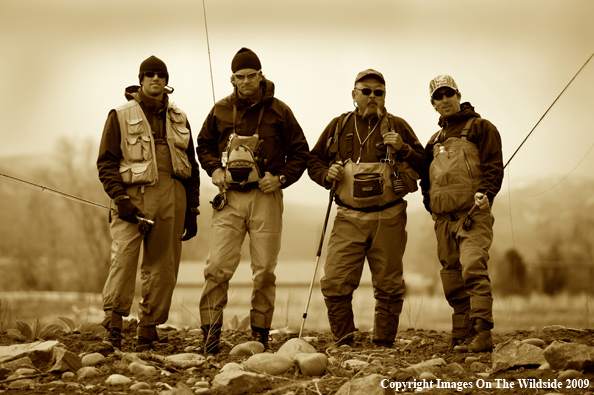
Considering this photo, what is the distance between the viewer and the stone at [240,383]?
4520 millimetres

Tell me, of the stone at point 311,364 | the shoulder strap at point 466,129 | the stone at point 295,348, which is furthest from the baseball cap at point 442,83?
the stone at point 311,364

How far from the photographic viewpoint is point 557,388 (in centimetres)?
439

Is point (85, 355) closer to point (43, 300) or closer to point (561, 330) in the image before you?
point (561, 330)

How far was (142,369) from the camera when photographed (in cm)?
504

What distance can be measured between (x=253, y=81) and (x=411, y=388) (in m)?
2.97

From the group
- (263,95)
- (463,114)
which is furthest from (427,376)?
(263,95)

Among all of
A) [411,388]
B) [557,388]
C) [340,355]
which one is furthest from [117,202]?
[557,388]

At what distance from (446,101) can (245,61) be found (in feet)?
5.96

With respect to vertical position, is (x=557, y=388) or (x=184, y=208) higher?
(x=184, y=208)

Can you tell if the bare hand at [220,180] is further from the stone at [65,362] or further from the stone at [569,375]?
the stone at [569,375]

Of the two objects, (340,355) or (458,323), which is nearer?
(340,355)

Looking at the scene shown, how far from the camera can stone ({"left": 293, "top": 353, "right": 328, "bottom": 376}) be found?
16.3 feet

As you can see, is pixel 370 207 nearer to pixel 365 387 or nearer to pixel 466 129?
pixel 466 129

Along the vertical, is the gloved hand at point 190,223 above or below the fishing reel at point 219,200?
below
